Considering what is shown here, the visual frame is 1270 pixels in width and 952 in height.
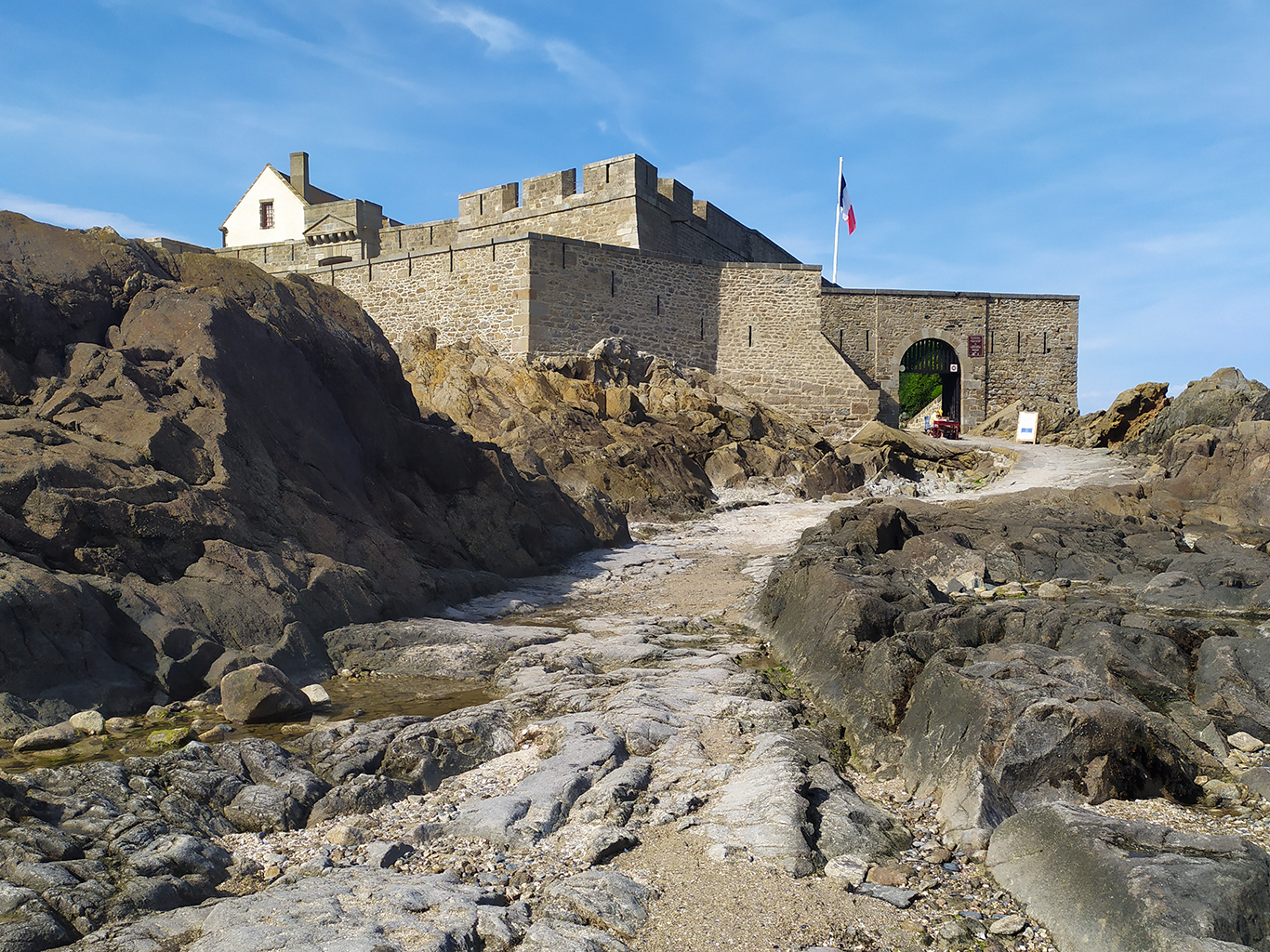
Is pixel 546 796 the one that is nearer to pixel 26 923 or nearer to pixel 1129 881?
pixel 26 923

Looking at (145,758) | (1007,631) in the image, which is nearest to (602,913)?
Answer: (145,758)

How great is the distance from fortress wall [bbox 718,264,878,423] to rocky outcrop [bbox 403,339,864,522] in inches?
42.5

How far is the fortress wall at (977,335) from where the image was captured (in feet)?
89.0

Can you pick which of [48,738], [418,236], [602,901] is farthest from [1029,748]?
[418,236]

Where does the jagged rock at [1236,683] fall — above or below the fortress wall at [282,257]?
below

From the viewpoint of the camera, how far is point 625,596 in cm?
1083

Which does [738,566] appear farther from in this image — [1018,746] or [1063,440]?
[1063,440]

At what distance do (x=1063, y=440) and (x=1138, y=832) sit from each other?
2397cm

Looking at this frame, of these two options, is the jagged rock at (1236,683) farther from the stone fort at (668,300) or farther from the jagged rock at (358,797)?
the stone fort at (668,300)

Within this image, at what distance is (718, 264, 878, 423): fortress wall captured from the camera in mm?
24719

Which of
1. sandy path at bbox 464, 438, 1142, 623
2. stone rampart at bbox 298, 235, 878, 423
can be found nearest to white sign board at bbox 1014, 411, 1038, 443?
stone rampart at bbox 298, 235, 878, 423

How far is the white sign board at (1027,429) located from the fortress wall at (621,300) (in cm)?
939

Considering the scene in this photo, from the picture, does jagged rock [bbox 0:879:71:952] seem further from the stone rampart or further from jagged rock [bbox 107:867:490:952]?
the stone rampart

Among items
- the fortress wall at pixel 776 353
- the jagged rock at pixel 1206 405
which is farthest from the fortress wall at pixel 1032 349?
the jagged rock at pixel 1206 405
